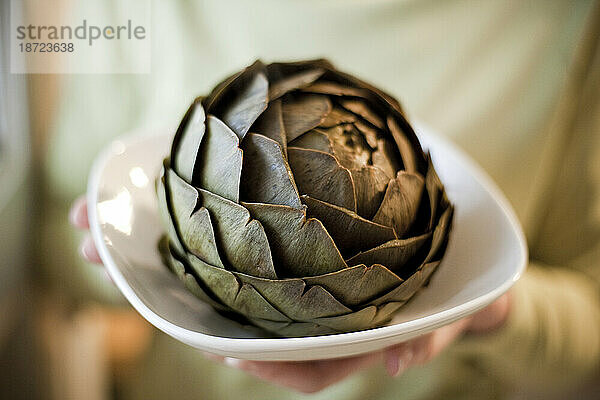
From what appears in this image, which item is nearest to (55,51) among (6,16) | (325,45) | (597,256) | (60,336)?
(6,16)

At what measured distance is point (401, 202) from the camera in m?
0.39

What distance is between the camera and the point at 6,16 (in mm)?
650

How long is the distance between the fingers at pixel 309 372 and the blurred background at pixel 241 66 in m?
0.31

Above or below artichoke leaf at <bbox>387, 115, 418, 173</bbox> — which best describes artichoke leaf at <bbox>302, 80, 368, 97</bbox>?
above

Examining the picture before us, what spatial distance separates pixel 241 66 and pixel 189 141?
14.2 inches

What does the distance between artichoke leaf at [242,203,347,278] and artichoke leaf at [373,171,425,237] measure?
0.04 metres

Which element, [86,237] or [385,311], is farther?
[86,237]

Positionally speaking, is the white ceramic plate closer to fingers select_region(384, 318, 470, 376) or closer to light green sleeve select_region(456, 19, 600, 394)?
fingers select_region(384, 318, 470, 376)

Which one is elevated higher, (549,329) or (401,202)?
(401,202)

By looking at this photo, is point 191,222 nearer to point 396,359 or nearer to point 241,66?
point 396,359

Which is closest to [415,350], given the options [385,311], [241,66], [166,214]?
[385,311]

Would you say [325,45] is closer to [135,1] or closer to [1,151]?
[135,1]

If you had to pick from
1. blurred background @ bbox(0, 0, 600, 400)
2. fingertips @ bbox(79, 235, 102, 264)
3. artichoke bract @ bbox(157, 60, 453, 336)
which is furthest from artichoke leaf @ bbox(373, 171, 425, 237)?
blurred background @ bbox(0, 0, 600, 400)

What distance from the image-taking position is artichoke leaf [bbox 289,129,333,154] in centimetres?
39
